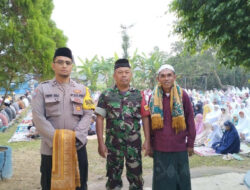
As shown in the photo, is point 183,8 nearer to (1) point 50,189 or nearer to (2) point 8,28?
(2) point 8,28

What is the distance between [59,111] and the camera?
234 cm

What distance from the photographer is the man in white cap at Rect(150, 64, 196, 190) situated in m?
2.59

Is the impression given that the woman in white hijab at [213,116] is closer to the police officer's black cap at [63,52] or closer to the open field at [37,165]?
the open field at [37,165]

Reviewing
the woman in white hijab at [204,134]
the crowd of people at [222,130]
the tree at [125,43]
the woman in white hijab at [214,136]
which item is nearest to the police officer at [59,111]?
the crowd of people at [222,130]

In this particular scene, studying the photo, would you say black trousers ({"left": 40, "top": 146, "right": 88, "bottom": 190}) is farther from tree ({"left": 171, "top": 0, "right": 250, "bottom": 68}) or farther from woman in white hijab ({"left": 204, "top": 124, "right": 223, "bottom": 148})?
woman in white hijab ({"left": 204, "top": 124, "right": 223, "bottom": 148})

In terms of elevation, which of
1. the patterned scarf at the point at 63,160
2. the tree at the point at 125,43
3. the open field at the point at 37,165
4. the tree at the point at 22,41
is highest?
the tree at the point at 125,43

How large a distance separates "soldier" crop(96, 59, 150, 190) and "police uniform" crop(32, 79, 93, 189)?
0.90 ft

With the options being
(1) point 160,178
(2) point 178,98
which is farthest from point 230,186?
(2) point 178,98

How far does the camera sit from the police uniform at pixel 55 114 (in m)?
2.27

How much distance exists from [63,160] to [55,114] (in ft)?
1.46

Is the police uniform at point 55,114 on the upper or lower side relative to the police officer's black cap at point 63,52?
lower

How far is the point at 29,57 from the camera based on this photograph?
352 cm

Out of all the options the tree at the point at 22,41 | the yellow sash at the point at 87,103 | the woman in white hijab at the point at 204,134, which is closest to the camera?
the yellow sash at the point at 87,103

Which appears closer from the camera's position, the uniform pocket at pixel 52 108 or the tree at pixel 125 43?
the uniform pocket at pixel 52 108
